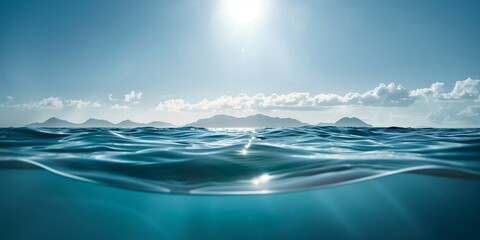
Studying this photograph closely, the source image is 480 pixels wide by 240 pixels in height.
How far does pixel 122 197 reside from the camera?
278cm

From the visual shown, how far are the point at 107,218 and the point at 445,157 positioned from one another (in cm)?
579

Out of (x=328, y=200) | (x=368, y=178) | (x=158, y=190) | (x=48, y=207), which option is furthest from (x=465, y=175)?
(x=48, y=207)

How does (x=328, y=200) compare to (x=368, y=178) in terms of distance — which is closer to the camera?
(x=328, y=200)

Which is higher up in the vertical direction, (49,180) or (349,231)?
(49,180)

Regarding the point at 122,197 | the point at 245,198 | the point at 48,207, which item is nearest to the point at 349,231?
the point at 245,198

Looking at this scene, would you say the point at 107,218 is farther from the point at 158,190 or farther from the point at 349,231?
the point at 349,231

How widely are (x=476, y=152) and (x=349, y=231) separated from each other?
486 centimetres

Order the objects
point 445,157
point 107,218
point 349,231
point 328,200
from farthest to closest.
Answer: point 445,157 → point 328,200 → point 107,218 → point 349,231

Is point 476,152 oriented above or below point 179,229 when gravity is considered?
above

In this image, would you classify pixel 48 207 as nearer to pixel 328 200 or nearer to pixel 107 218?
pixel 107 218

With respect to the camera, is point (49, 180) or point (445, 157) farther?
point (445, 157)

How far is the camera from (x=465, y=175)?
3422 millimetres

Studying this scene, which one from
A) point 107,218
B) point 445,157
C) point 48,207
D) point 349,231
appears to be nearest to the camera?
point 349,231

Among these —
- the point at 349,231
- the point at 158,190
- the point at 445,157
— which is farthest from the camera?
the point at 445,157
